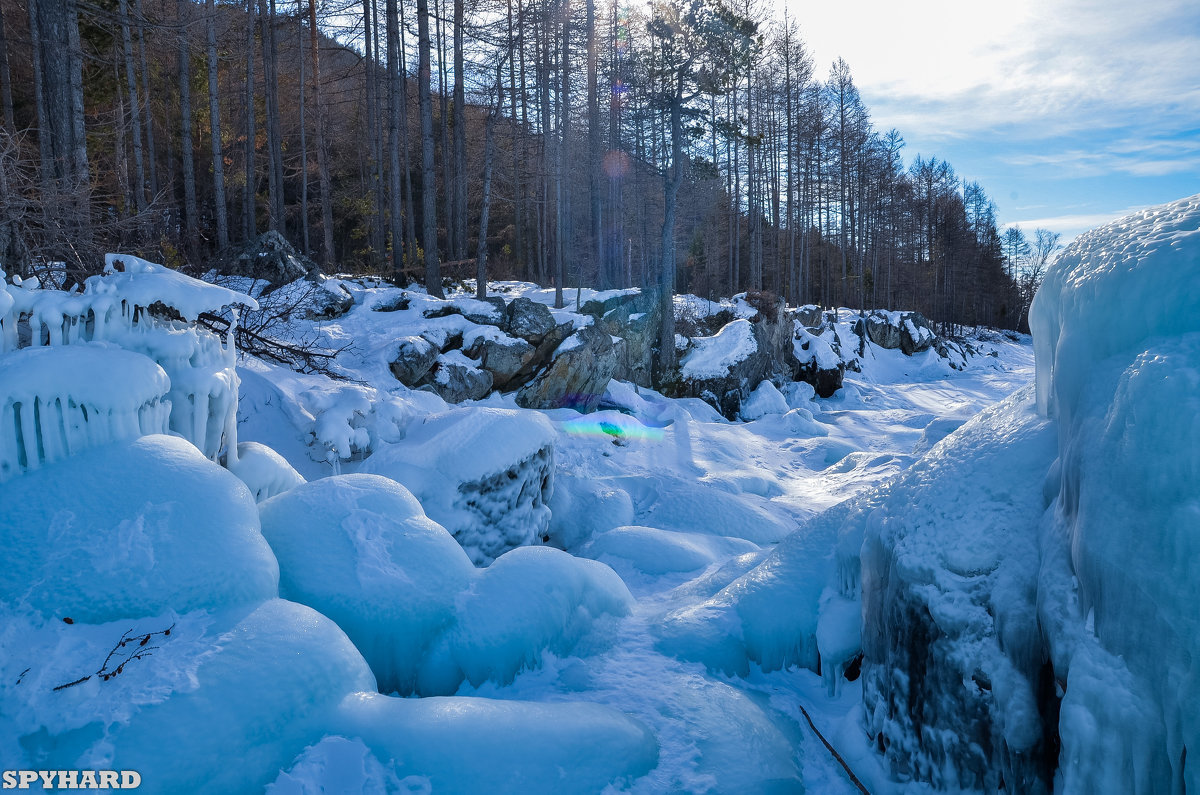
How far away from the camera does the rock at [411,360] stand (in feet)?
30.3

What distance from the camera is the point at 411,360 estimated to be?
30.6 feet

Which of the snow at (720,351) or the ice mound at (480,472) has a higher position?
the snow at (720,351)

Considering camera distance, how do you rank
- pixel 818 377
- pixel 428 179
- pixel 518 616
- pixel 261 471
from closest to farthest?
pixel 518 616
pixel 261 471
pixel 428 179
pixel 818 377

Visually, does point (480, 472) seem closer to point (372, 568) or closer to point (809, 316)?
point (372, 568)

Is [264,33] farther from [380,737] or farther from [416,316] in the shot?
[380,737]

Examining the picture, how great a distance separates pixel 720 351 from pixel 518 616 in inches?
495

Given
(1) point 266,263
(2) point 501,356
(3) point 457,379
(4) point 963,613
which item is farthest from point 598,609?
(1) point 266,263

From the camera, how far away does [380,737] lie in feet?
8.47

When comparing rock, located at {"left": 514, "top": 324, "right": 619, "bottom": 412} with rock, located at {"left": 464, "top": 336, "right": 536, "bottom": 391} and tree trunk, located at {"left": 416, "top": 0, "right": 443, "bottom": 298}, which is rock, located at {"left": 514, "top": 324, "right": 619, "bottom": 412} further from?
tree trunk, located at {"left": 416, "top": 0, "right": 443, "bottom": 298}

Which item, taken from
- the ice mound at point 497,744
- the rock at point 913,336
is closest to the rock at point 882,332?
the rock at point 913,336

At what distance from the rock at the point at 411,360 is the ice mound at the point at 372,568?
17.4ft

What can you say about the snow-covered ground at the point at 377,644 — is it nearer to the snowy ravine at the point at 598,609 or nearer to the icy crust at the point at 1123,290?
the snowy ravine at the point at 598,609

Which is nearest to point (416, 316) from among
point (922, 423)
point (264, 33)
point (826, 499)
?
point (826, 499)

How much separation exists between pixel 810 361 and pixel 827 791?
16.7 m
